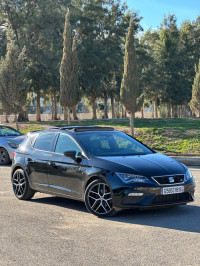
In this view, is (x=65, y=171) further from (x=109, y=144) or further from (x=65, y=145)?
(x=109, y=144)

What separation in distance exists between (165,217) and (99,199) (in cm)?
112

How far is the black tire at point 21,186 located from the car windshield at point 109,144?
1.64 m

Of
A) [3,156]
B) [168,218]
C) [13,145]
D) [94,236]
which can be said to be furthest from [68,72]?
[94,236]

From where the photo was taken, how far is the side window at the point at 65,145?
8.34 meters

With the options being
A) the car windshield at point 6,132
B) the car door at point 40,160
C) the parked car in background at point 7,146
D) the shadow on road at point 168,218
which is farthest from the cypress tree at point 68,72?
the shadow on road at point 168,218

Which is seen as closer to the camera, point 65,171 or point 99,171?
point 99,171

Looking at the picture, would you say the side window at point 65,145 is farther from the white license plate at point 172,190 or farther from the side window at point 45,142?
the white license plate at point 172,190

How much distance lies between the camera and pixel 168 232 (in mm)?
6457

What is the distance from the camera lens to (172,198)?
7.39 meters

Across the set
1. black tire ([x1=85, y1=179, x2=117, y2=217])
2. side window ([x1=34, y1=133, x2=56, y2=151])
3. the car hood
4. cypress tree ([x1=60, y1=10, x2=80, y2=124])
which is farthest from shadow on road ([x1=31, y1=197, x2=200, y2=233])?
cypress tree ([x1=60, y1=10, x2=80, y2=124])

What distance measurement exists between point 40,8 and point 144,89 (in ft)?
60.5

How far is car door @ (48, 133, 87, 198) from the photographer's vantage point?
795 cm

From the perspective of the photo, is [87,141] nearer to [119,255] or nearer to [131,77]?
[119,255]

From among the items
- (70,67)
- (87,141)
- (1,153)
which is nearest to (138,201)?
(87,141)
